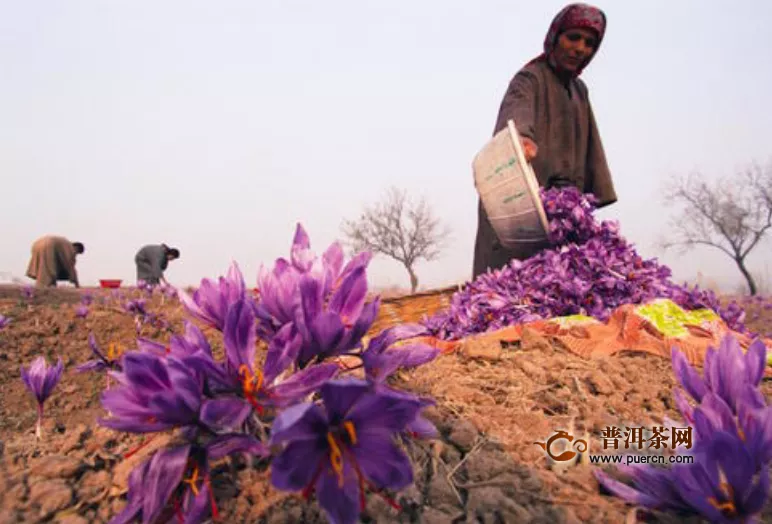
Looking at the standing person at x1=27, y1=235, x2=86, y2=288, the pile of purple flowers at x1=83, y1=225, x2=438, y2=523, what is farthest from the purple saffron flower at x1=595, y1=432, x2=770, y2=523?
the standing person at x1=27, y1=235, x2=86, y2=288

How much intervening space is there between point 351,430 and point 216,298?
38cm

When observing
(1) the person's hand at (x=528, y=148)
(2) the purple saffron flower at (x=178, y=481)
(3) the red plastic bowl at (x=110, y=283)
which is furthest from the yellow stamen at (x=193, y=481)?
(3) the red plastic bowl at (x=110, y=283)

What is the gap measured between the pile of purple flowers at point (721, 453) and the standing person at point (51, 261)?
1622cm

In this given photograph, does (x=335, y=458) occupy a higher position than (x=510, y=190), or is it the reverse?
(x=510, y=190)

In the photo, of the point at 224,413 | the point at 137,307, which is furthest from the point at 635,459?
the point at 137,307

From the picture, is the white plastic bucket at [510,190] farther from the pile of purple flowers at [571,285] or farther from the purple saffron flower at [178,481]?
the purple saffron flower at [178,481]

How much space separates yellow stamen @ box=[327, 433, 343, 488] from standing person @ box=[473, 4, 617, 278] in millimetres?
3993

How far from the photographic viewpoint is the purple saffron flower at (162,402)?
673mm

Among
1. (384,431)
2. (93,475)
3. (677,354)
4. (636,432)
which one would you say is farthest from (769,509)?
(93,475)

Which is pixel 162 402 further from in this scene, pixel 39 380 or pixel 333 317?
pixel 39 380

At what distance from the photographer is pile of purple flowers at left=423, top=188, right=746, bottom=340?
358 cm

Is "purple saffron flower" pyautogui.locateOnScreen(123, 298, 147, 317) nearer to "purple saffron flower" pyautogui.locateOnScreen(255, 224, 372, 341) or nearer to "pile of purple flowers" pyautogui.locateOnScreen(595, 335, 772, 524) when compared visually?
"purple saffron flower" pyautogui.locateOnScreen(255, 224, 372, 341)

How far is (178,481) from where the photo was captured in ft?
2.33

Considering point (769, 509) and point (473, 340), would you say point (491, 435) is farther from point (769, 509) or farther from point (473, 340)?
point (473, 340)
